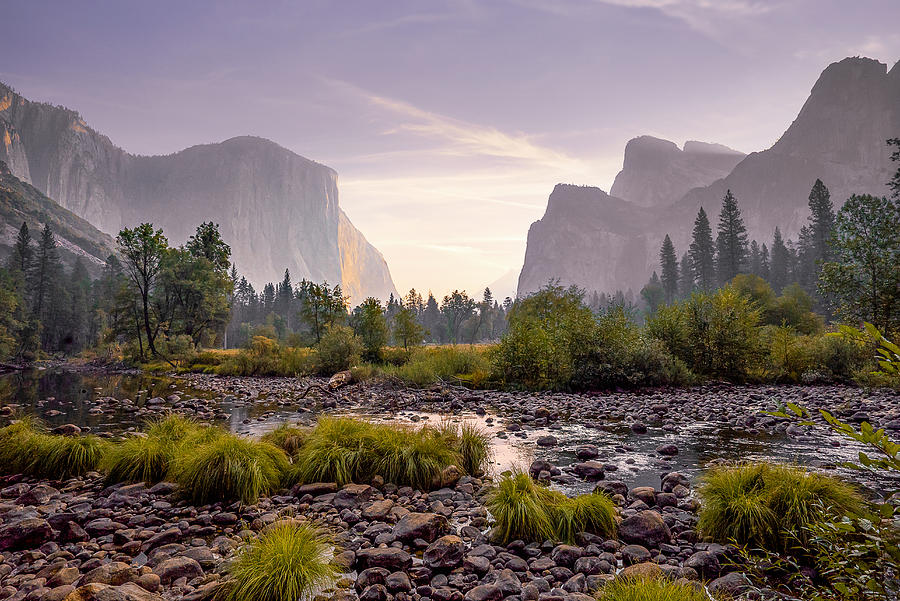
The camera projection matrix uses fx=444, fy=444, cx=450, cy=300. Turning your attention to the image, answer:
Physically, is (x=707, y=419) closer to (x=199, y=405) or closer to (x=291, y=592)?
(x=291, y=592)

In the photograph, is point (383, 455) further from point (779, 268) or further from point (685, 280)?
point (685, 280)

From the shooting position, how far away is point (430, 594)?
4.76 meters

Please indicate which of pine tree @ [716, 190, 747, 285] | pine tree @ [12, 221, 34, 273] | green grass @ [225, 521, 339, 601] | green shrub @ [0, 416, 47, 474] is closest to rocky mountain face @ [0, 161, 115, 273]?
pine tree @ [12, 221, 34, 273]

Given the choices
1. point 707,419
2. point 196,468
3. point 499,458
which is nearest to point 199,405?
point 196,468

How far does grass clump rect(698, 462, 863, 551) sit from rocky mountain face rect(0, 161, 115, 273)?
16991 cm

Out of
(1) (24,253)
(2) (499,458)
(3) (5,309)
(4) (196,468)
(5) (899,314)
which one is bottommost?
(2) (499,458)

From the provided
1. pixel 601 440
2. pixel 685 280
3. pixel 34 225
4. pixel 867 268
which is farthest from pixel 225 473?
pixel 34 225

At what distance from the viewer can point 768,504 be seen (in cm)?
560

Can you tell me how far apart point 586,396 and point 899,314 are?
14608mm

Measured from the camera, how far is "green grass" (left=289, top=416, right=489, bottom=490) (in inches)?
324

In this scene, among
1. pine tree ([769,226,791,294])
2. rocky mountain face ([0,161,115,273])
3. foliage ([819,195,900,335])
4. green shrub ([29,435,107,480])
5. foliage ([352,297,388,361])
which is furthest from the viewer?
rocky mountain face ([0,161,115,273])

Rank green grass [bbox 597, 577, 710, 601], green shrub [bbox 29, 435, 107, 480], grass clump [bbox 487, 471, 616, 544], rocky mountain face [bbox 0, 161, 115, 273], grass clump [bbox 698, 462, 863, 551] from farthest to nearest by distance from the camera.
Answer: rocky mountain face [bbox 0, 161, 115, 273], green shrub [bbox 29, 435, 107, 480], grass clump [bbox 487, 471, 616, 544], grass clump [bbox 698, 462, 863, 551], green grass [bbox 597, 577, 710, 601]

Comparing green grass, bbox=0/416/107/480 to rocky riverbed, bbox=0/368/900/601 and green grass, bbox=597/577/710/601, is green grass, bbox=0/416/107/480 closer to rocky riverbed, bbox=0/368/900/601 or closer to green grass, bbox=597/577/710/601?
rocky riverbed, bbox=0/368/900/601

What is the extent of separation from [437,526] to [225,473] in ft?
12.7
